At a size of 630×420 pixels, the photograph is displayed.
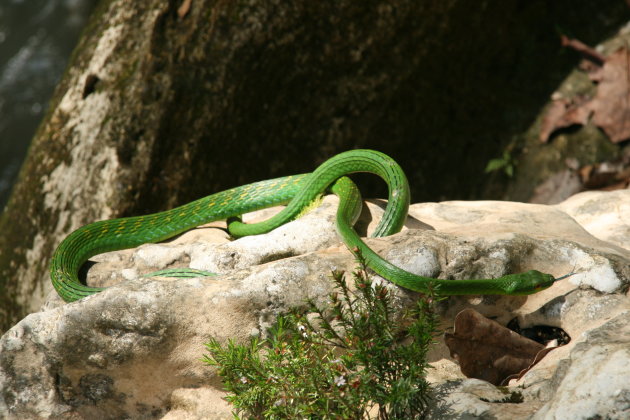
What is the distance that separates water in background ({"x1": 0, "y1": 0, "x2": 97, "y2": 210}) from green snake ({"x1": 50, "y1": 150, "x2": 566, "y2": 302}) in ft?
15.3

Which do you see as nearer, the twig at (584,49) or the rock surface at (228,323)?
the rock surface at (228,323)

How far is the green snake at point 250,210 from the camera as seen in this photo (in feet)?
13.2

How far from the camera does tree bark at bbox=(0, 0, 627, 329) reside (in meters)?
5.76

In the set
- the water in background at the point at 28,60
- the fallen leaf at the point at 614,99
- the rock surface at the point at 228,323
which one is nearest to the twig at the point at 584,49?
the fallen leaf at the point at 614,99

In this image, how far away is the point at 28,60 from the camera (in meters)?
9.18

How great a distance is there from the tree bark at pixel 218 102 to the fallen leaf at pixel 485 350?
3.59m

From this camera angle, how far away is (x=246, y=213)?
15.8ft

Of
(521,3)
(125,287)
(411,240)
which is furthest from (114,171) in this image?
(521,3)

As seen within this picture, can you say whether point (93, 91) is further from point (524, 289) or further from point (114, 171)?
point (524, 289)

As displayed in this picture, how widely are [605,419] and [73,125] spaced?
17.7ft

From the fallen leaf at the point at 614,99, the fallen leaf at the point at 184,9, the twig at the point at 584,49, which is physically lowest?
the fallen leaf at the point at 614,99

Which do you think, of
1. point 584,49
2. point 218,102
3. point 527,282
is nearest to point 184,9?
point 218,102

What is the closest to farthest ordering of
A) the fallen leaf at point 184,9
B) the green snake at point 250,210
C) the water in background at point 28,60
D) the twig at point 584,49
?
the green snake at point 250,210, the fallen leaf at point 184,9, the twig at point 584,49, the water in background at point 28,60

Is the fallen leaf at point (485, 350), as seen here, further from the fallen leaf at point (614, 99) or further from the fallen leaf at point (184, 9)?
the fallen leaf at point (614, 99)
